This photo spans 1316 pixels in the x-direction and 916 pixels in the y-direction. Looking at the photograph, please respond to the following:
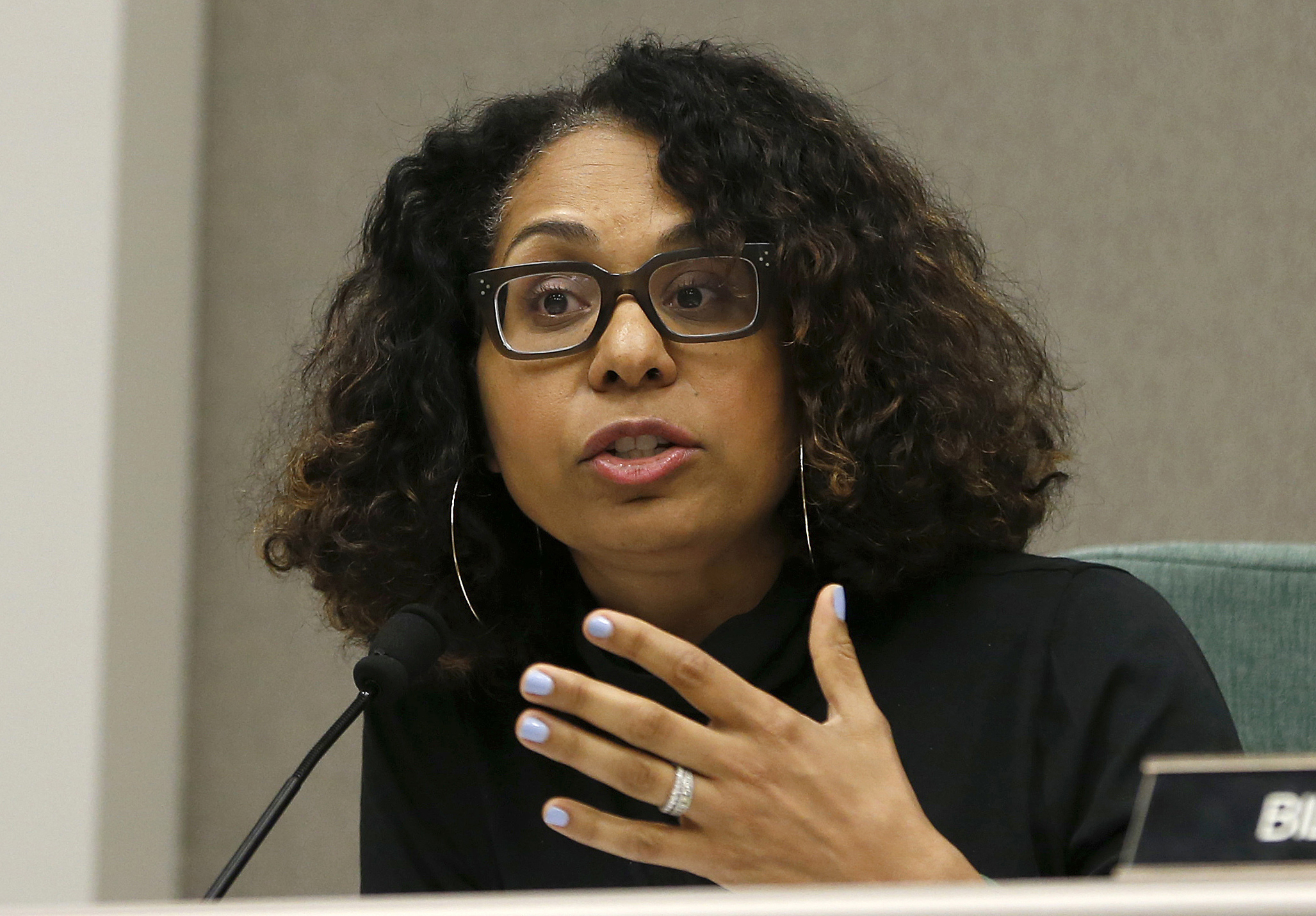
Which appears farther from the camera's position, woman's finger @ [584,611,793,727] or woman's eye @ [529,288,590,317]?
woman's eye @ [529,288,590,317]

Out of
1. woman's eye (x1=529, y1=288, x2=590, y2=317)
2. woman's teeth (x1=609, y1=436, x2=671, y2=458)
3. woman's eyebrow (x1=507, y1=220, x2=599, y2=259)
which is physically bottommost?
woman's teeth (x1=609, y1=436, x2=671, y2=458)

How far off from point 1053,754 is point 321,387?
720mm

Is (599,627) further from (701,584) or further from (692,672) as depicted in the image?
(701,584)

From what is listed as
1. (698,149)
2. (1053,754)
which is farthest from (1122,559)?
(698,149)

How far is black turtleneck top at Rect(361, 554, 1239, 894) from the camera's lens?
0.88 m

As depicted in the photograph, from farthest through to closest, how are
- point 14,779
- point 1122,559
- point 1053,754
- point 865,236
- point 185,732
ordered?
point 185,732
point 14,779
point 1122,559
point 865,236
point 1053,754

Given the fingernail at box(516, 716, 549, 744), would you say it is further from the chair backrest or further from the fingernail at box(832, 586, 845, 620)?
the chair backrest

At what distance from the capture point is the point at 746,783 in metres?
0.73

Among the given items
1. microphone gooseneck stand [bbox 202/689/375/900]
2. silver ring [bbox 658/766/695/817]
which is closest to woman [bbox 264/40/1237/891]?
silver ring [bbox 658/766/695/817]

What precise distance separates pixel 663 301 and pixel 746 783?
1.23ft

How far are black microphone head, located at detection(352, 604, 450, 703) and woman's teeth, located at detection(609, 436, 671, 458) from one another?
18 centimetres

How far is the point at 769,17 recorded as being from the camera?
2.21 metres

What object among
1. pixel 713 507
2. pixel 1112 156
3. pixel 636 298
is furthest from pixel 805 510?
pixel 1112 156

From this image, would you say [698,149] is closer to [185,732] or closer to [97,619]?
[97,619]
